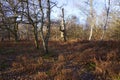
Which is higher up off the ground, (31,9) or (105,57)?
(31,9)

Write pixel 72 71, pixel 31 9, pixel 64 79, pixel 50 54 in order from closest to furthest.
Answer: pixel 64 79, pixel 72 71, pixel 50 54, pixel 31 9

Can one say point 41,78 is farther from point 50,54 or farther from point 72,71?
point 50,54

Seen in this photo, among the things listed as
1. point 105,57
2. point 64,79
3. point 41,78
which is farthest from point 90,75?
point 105,57

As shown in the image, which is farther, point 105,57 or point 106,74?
point 105,57

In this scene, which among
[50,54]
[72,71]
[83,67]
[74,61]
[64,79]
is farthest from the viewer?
[50,54]

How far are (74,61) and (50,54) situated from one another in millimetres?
2683

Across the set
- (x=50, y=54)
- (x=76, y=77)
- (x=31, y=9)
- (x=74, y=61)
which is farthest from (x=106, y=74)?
(x=31, y=9)

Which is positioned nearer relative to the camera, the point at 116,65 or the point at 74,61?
the point at 116,65

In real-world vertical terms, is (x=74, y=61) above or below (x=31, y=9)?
below

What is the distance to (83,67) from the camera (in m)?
11.0

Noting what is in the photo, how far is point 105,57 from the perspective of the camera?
12438 millimetres

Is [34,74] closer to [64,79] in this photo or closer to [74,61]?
[64,79]

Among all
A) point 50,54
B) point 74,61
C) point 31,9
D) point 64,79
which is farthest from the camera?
point 31,9

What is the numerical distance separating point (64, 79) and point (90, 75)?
130 centimetres
